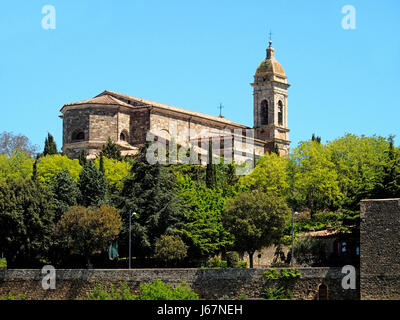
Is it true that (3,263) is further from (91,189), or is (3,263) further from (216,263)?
(216,263)

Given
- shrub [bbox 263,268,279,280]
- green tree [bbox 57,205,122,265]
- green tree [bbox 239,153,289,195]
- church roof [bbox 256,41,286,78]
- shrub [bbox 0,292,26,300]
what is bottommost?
shrub [bbox 0,292,26,300]

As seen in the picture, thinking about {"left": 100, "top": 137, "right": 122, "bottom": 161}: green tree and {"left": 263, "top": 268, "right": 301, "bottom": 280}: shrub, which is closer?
{"left": 263, "top": 268, "right": 301, "bottom": 280}: shrub

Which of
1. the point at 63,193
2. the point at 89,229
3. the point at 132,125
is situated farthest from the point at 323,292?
the point at 132,125

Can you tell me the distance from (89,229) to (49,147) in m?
35.5

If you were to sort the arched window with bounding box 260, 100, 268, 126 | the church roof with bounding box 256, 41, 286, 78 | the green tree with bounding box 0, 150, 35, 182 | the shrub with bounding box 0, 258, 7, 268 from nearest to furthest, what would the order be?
the shrub with bounding box 0, 258, 7, 268
the green tree with bounding box 0, 150, 35, 182
the church roof with bounding box 256, 41, 286, 78
the arched window with bounding box 260, 100, 268, 126

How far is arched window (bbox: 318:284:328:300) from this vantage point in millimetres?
52969

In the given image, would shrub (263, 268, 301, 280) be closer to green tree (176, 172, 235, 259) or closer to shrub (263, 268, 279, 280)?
shrub (263, 268, 279, 280)

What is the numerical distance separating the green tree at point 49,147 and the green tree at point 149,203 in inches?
1066

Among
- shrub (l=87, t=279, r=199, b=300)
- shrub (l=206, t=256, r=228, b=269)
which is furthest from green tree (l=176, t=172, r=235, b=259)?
shrub (l=87, t=279, r=199, b=300)

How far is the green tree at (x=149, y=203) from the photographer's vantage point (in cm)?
6525

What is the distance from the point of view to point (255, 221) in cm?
6038

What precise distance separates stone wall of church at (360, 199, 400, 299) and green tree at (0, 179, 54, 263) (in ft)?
77.5

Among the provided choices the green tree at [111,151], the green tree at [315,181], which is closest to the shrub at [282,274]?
the green tree at [315,181]
